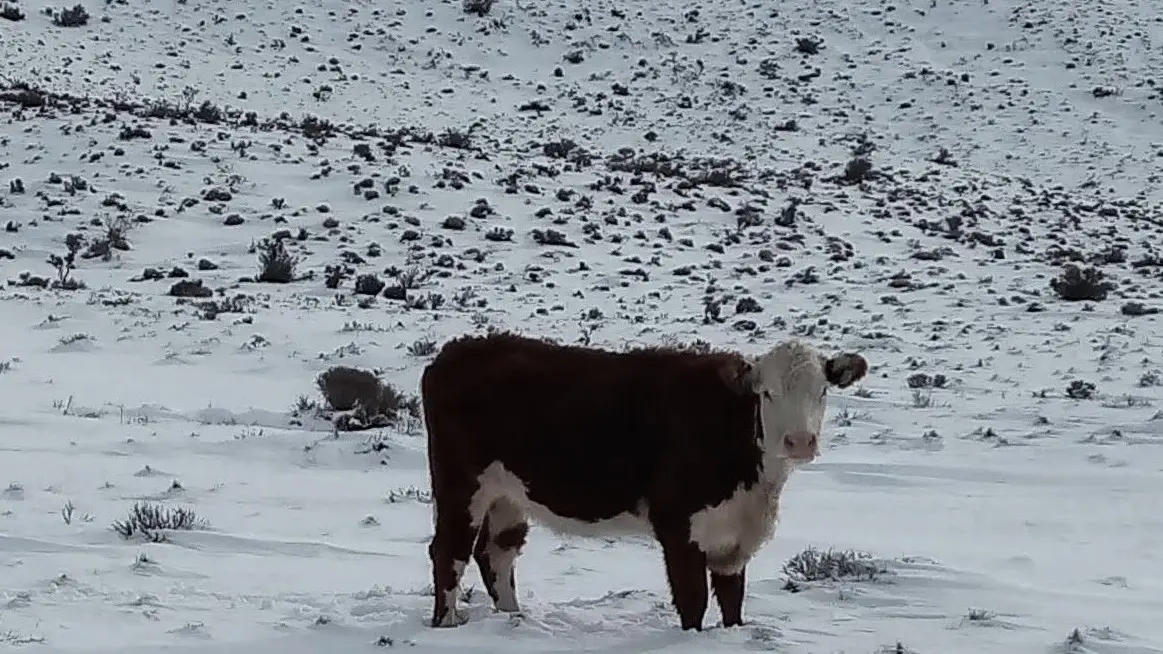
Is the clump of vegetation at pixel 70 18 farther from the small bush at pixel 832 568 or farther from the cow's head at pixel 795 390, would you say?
the cow's head at pixel 795 390

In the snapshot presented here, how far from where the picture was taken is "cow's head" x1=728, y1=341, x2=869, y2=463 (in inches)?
213

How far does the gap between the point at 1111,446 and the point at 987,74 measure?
42.1 meters

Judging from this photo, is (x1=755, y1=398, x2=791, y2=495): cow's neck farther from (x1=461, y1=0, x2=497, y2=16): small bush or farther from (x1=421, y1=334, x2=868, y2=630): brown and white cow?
(x1=461, y1=0, x2=497, y2=16): small bush

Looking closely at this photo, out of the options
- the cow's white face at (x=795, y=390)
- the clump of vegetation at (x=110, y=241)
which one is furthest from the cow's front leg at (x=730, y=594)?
the clump of vegetation at (x=110, y=241)

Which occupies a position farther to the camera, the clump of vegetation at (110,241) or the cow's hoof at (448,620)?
the clump of vegetation at (110,241)

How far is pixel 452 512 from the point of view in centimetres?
621

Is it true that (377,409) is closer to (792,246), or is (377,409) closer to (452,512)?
(452,512)

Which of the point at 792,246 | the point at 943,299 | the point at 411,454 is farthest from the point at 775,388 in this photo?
the point at 792,246

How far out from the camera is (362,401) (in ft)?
38.9

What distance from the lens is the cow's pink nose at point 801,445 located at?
17.6 feet

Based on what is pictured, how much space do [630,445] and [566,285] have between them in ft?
50.7

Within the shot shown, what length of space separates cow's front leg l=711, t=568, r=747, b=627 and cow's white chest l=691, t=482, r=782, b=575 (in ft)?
0.70

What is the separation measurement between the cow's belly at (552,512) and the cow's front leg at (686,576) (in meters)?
0.20

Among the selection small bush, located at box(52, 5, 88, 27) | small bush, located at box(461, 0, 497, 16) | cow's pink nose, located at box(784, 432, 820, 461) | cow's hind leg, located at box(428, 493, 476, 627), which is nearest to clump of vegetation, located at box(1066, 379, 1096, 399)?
cow's pink nose, located at box(784, 432, 820, 461)
